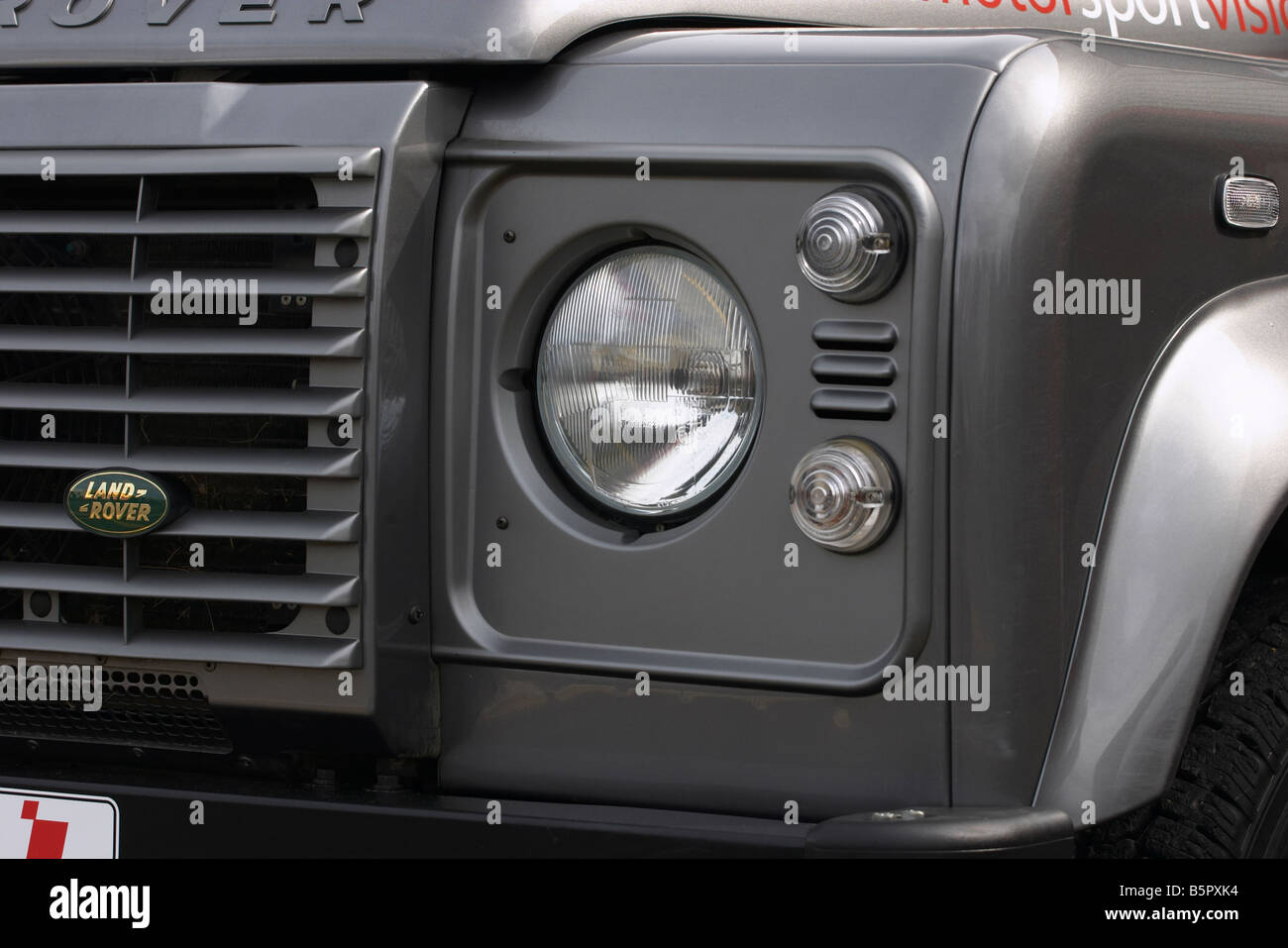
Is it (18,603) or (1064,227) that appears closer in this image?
(1064,227)

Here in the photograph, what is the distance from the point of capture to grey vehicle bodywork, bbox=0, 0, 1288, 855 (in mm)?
1799

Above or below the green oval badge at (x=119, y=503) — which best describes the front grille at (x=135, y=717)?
below

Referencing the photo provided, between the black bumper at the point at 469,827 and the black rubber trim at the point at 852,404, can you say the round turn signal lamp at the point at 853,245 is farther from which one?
the black bumper at the point at 469,827

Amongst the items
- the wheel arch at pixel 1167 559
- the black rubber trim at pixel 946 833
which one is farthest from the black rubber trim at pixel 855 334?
the black rubber trim at pixel 946 833

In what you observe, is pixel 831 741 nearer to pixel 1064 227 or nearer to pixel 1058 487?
pixel 1058 487

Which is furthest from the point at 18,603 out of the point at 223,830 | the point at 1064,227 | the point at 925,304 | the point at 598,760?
the point at 1064,227

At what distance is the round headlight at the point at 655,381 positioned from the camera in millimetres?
1938

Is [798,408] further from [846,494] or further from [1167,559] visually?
[1167,559]

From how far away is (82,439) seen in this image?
2.26m

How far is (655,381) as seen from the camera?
76.7 inches

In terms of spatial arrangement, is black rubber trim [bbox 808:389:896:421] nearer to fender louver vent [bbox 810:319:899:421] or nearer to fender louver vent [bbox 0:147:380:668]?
fender louver vent [bbox 810:319:899:421]

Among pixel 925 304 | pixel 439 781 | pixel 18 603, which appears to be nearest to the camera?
pixel 925 304

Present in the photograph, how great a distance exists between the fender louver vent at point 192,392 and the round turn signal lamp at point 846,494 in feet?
1.81
